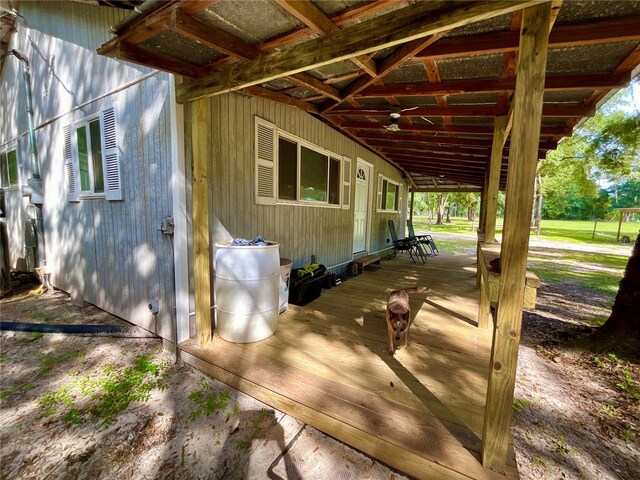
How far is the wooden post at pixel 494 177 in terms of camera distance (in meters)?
3.54

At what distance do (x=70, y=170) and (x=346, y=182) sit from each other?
4644 millimetres

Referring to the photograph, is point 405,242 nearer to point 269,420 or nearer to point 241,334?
point 241,334

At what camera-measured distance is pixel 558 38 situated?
1.79m

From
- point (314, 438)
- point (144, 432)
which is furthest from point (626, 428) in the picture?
point (144, 432)

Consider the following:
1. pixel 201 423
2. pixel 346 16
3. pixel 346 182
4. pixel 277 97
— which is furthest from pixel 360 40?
pixel 346 182

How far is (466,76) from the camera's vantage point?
2.63m

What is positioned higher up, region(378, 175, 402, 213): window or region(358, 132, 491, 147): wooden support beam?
region(358, 132, 491, 147): wooden support beam

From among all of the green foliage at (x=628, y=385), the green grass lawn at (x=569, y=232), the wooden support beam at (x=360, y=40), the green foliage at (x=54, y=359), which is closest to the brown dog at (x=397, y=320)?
the green foliage at (x=628, y=385)

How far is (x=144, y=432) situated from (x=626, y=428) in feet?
11.3

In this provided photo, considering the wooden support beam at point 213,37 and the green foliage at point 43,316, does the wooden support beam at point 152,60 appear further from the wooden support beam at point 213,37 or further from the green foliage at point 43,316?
the green foliage at point 43,316

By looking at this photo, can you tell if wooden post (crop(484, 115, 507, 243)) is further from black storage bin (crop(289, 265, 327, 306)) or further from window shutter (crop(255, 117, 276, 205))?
window shutter (crop(255, 117, 276, 205))

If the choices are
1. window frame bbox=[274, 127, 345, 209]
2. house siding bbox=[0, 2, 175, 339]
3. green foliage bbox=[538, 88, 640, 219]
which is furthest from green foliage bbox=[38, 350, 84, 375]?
green foliage bbox=[538, 88, 640, 219]

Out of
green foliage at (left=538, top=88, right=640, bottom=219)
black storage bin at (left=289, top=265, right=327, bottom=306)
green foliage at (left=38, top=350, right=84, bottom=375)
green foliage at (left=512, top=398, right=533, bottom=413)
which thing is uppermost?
green foliage at (left=538, top=88, right=640, bottom=219)

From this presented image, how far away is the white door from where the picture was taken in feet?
21.8
